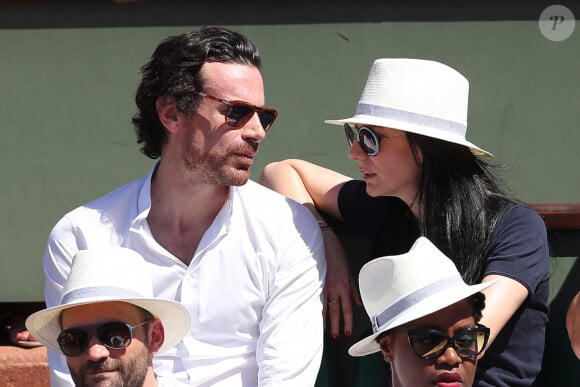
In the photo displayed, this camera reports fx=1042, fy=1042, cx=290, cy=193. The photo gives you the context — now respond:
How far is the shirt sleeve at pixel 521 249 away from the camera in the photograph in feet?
10.3

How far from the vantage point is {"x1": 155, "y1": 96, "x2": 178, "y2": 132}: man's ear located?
3682 mm

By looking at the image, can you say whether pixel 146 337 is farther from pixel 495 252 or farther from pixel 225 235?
pixel 495 252

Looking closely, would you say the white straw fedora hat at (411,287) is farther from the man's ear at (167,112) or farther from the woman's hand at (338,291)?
the man's ear at (167,112)

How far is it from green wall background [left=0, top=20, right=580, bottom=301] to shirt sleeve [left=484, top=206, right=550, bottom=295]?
182 centimetres

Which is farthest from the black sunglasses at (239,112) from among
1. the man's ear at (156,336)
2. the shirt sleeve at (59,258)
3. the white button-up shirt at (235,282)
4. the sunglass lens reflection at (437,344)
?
the sunglass lens reflection at (437,344)

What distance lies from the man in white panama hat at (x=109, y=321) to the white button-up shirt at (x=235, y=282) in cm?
37

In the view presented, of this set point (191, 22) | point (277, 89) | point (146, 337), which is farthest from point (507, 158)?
point (146, 337)

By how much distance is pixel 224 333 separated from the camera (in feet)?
11.1

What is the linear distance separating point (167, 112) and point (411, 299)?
1445 mm

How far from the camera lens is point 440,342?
101 inches

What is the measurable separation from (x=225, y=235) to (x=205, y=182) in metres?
0.20

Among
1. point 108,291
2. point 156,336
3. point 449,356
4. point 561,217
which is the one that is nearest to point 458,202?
point 561,217

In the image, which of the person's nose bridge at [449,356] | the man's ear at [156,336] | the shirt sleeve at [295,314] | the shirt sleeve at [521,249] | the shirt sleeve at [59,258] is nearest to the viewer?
the person's nose bridge at [449,356]

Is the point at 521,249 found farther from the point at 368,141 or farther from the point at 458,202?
the point at 368,141
